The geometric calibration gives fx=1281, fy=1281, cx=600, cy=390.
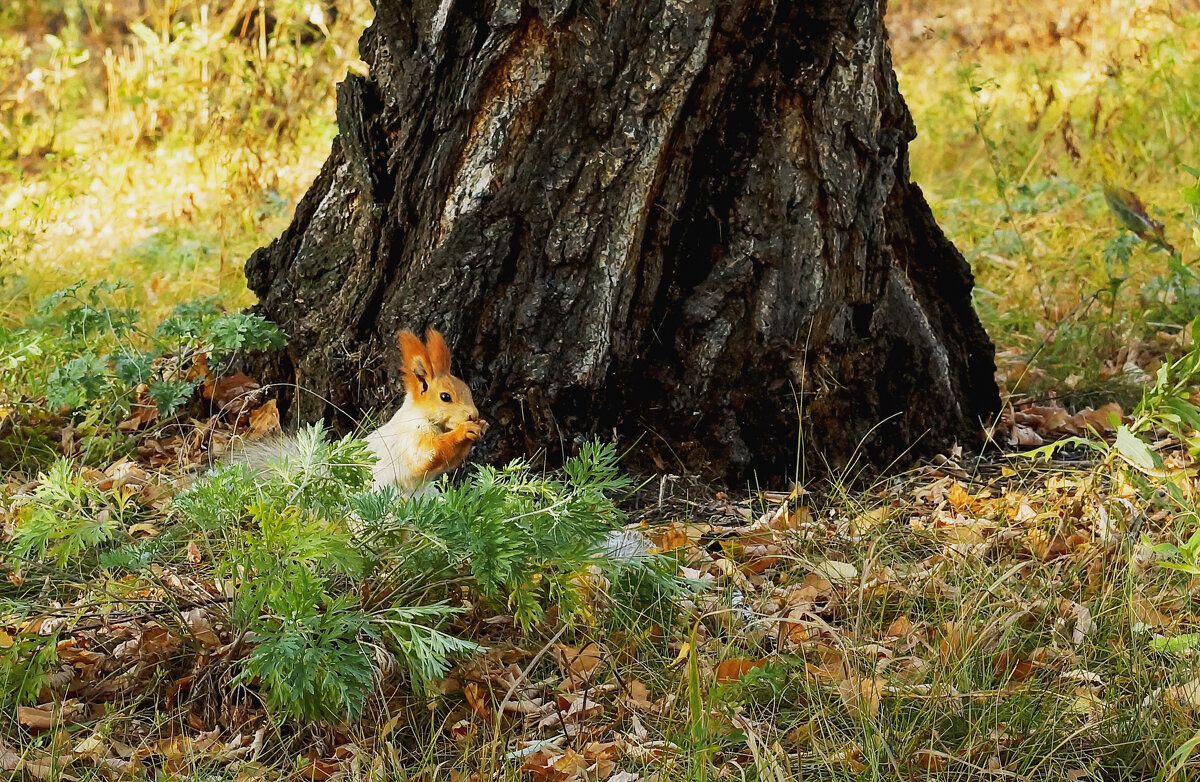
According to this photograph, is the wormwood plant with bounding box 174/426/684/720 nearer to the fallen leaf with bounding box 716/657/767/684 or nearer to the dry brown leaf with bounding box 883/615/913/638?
the fallen leaf with bounding box 716/657/767/684

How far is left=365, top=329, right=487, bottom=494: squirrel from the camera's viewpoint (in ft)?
9.12

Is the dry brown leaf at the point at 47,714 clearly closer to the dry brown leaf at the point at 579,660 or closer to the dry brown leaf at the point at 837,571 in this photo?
the dry brown leaf at the point at 579,660

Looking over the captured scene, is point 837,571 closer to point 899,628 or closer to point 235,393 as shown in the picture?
point 899,628

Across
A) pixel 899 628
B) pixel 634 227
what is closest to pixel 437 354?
pixel 634 227

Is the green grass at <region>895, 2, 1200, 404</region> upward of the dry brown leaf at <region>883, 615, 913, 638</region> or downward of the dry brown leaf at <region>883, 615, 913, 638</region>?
upward

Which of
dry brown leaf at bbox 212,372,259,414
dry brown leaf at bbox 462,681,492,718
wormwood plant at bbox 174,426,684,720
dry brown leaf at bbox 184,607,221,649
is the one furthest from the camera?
dry brown leaf at bbox 212,372,259,414

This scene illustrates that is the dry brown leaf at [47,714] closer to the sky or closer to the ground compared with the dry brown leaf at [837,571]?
closer to the ground

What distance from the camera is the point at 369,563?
2.29 meters

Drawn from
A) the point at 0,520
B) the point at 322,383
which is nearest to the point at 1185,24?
the point at 322,383

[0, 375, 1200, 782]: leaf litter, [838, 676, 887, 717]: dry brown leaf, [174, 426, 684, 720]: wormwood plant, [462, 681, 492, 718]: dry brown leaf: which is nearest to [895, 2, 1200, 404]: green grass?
[0, 375, 1200, 782]: leaf litter

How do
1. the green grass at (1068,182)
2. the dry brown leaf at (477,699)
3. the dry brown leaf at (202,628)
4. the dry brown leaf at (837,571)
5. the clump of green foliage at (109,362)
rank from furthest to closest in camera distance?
the green grass at (1068,182) → the clump of green foliage at (109,362) → the dry brown leaf at (837,571) → the dry brown leaf at (202,628) → the dry brown leaf at (477,699)

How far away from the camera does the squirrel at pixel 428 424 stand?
9.12ft

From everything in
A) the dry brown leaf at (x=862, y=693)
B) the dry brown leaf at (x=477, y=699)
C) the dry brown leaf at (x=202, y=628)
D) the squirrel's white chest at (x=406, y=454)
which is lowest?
the dry brown leaf at (x=477, y=699)

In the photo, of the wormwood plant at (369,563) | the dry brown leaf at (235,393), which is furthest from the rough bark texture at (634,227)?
the wormwood plant at (369,563)
